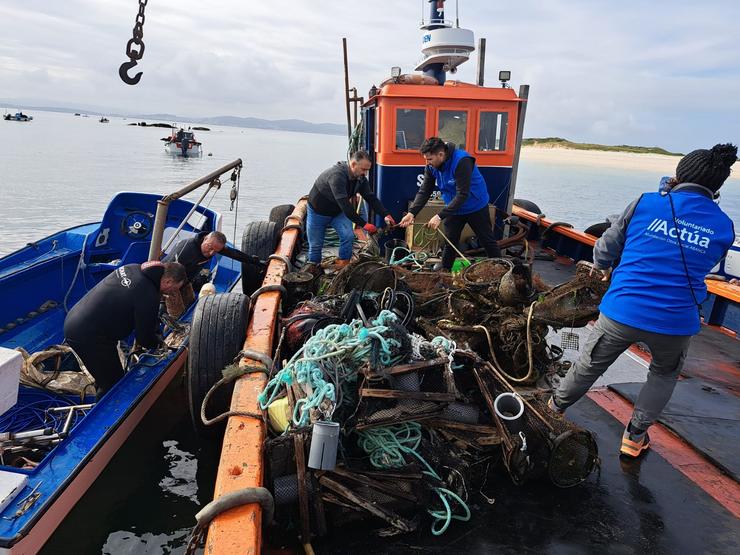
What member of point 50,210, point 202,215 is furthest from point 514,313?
point 50,210

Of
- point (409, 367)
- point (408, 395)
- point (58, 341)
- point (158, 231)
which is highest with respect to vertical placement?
point (158, 231)

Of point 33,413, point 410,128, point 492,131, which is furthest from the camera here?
point 492,131

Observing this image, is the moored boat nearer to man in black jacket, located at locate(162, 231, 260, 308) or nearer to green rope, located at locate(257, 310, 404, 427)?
green rope, located at locate(257, 310, 404, 427)

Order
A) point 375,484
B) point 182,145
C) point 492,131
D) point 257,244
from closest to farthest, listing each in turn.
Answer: point 375,484, point 492,131, point 257,244, point 182,145

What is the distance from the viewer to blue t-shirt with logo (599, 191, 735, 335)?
2.86 m

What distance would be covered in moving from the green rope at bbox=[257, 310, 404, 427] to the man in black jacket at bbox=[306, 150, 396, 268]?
2.87 meters

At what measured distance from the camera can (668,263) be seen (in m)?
2.93

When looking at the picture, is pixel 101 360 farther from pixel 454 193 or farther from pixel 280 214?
pixel 280 214

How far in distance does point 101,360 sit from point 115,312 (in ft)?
1.54

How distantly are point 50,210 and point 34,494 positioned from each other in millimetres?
19000

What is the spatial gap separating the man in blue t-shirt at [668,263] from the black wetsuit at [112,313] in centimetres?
336

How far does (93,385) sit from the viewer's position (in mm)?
4566

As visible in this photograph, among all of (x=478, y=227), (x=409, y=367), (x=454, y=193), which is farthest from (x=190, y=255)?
(x=409, y=367)

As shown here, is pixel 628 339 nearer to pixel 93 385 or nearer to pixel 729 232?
pixel 729 232
